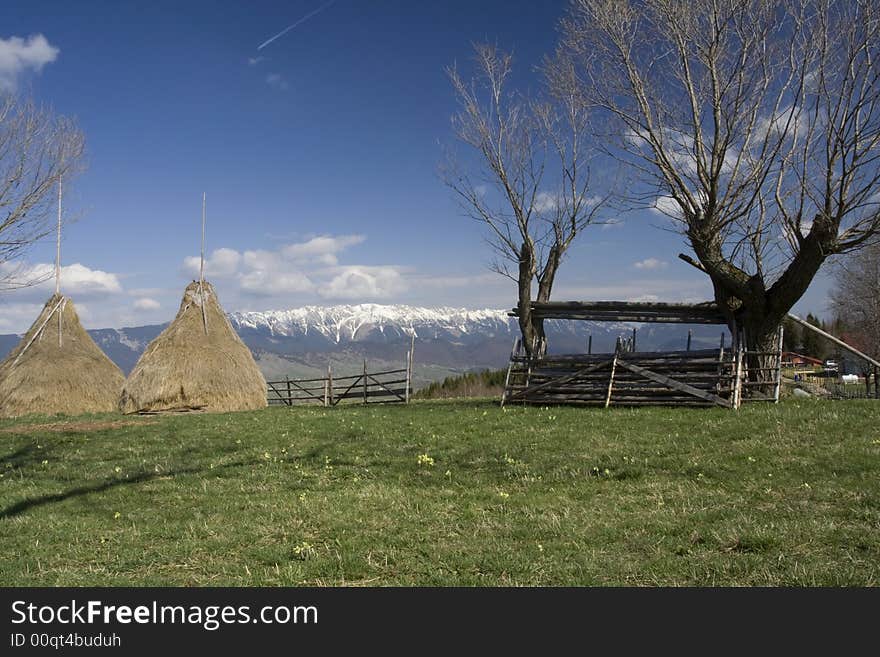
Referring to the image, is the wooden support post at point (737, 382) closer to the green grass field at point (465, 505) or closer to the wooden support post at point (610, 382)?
the green grass field at point (465, 505)

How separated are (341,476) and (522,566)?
228 inches

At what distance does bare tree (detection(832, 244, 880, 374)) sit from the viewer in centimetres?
5862

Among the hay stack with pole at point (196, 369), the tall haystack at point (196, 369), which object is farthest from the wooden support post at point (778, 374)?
the tall haystack at point (196, 369)

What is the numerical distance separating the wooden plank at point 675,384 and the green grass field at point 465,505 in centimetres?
238

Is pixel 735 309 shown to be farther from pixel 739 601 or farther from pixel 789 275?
pixel 739 601

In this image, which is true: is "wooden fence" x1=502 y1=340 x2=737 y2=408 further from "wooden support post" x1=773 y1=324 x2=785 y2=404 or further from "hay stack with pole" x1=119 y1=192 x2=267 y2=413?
"hay stack with pole" x1=119 y1=192 x2=267 y2=413

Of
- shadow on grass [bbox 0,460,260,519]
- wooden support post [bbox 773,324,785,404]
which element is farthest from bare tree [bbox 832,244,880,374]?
shadow on grass [bbox 0,460,260,519]

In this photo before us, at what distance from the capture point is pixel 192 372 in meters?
29.3

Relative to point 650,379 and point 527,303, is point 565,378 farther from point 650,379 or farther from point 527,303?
point 527,303

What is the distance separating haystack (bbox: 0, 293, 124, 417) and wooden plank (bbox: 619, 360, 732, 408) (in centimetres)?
2441

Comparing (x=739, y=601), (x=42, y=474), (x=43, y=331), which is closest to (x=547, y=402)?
(x=42, y=474)

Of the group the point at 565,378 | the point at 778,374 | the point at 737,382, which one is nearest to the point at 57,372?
the point at 565,378

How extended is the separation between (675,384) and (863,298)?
52173mm

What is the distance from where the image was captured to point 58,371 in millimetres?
29828
